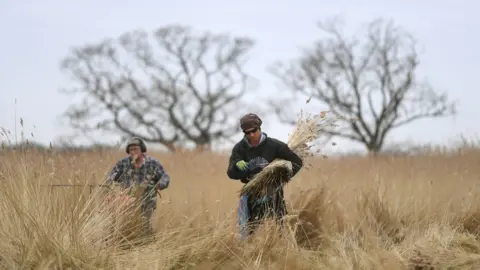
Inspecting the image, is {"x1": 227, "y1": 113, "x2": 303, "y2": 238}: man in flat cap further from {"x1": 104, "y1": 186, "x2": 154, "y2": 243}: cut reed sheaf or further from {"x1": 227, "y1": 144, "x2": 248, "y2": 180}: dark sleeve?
{"x1": 104, "y1": 186, "x2": 154, "y2": 243}: cut reed sheaf

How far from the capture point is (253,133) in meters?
5.74

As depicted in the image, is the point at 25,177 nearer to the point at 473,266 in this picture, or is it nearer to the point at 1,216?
the point at 1,216

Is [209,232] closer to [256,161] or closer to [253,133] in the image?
[256,161]

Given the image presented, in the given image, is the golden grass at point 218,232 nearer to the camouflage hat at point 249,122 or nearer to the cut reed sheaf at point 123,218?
the cut reed sheaf at point 123,218

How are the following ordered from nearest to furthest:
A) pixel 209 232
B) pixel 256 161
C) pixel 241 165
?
pixel 209 232 → pixel 241 165 → pixel 256 161

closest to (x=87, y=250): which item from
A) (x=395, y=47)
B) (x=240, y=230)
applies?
(x=240, y=230)

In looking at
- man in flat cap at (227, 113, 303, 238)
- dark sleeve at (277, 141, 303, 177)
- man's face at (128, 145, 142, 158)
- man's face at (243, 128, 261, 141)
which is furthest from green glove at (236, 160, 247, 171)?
man's face at (128, 145, 142, 158)

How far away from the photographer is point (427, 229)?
6395 mm

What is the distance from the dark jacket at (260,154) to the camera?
579 centimetres

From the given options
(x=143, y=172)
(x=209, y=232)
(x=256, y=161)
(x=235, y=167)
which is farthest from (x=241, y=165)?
(x=143, y=172)

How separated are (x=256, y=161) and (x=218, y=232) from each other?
3.11ft

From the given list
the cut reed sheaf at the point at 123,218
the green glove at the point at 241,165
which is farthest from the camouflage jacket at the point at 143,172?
the green glove at the point at 241,165

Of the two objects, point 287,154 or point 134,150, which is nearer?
point 287,154

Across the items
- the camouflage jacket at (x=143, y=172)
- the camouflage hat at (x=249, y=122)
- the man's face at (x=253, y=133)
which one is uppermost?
the camouflage hat at (x=249, y=122)
